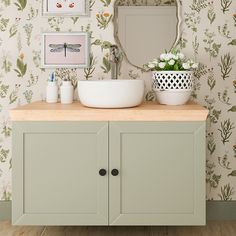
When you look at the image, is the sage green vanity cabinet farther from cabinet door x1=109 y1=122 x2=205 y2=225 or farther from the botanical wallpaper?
the botanical wallpaper

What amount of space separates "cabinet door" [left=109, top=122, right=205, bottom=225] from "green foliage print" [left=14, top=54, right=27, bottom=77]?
35.5 inches

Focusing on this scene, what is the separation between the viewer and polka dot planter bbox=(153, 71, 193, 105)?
2309mm

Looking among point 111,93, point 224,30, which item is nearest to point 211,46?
point 224,30

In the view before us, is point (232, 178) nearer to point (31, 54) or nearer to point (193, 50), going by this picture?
point (193, 50)

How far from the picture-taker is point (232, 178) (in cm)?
270

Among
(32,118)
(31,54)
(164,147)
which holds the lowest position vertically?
(164,147)

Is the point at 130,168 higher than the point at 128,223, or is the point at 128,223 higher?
the point at 130,168

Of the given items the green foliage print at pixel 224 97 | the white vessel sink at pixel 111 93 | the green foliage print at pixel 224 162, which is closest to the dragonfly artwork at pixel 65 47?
the white vessel sink at pixel 111 93

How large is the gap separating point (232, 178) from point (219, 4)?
119 centimetres

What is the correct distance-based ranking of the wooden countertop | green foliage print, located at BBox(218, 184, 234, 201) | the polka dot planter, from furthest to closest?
green foliage print, located at BBox(218, 184, 234, 201) → the polka dot planter → the wooden countertop

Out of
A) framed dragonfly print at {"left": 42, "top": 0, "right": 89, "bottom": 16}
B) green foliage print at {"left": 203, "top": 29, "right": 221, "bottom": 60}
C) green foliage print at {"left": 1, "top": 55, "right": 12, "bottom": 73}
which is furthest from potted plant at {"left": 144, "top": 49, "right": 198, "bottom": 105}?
green foliage print at {"left": 1, "top": 55, "right": 12, "bottom": 73}

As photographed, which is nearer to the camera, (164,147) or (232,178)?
(164,147)

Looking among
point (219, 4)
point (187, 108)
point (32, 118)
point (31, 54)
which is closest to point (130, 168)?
point (187, 108)

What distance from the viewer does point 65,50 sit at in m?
2.65
